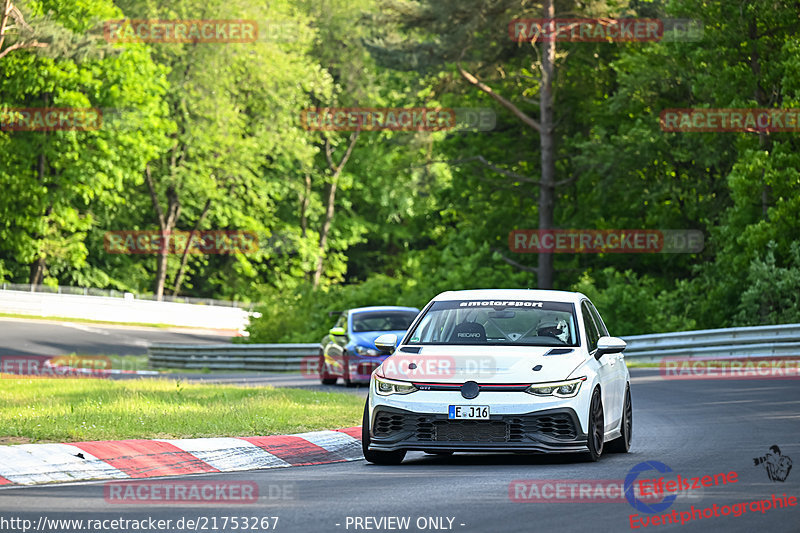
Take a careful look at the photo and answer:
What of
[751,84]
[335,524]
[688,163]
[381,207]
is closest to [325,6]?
[381,207]

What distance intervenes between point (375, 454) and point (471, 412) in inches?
48.6

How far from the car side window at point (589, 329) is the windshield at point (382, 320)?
43.8 feet

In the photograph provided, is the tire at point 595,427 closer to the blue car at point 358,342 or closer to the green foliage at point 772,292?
the blue car at point 358,342

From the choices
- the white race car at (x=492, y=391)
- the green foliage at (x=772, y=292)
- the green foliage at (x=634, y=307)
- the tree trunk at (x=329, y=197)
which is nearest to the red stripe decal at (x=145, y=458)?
the white race car at (x=492, y=391)

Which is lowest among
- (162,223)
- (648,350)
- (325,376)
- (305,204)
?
(325,376)

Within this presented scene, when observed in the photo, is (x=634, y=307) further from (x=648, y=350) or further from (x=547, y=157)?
(x=547, y=157)

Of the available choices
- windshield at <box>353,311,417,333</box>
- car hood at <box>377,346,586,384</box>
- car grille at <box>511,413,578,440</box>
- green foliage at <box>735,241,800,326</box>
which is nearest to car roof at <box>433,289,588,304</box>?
car hood at <box>377,346,586,384</box>

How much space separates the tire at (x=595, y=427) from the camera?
12.0 m

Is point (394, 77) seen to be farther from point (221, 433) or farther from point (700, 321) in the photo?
point (221, 433)

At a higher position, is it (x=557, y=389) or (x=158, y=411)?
(x=557, y=389)

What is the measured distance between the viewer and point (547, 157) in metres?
44.4

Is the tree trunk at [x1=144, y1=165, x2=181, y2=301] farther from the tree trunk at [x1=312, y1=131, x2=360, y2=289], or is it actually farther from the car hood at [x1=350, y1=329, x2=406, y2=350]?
the car hood at [x1=350, y1=329, x2=406, y2=350]

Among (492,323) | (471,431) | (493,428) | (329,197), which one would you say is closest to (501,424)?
(493,428)

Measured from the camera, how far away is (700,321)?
37.2 m
